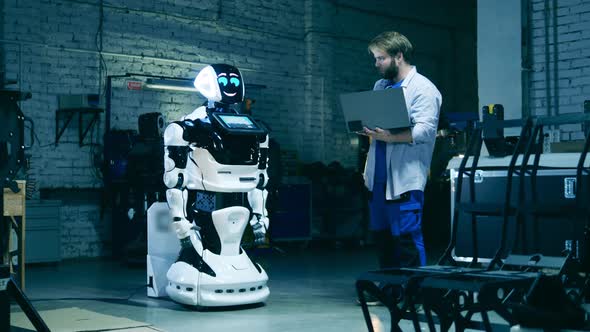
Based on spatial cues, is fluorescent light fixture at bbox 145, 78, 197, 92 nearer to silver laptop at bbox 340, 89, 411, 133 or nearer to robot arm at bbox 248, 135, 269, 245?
robot arm at bbox 248, 135, 269, 245

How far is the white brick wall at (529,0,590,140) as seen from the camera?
25.6ft

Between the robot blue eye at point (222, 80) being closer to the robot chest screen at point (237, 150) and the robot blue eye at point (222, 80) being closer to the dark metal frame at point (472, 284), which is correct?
the robot chest screen at point (237, 150)

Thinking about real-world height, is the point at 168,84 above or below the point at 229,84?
above

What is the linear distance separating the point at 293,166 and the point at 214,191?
591cm

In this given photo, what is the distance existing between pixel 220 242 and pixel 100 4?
16.6ft

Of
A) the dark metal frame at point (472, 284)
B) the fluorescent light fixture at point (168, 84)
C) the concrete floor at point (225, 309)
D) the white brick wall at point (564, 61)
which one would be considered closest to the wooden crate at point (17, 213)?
the concrete floor at point (225, 309)

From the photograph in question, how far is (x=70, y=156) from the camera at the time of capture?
31.6 feet

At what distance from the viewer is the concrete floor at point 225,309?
4996 mm

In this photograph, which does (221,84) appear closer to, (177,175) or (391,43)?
(177,175)

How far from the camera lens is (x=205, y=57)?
10.9 meters

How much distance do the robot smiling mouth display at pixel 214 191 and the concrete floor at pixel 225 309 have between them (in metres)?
0.16

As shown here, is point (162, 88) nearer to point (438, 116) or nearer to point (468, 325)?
point (438, 116)

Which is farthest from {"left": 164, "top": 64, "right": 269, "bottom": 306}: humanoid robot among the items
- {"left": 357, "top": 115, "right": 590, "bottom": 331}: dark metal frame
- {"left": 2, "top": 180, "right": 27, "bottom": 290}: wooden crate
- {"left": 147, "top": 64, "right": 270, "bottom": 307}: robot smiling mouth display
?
{"left": 357, "top": 115, "right": 590, "bottom": 331}: dark metal frame

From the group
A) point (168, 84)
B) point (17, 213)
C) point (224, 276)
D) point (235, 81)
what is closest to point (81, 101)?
point (168, 84)
